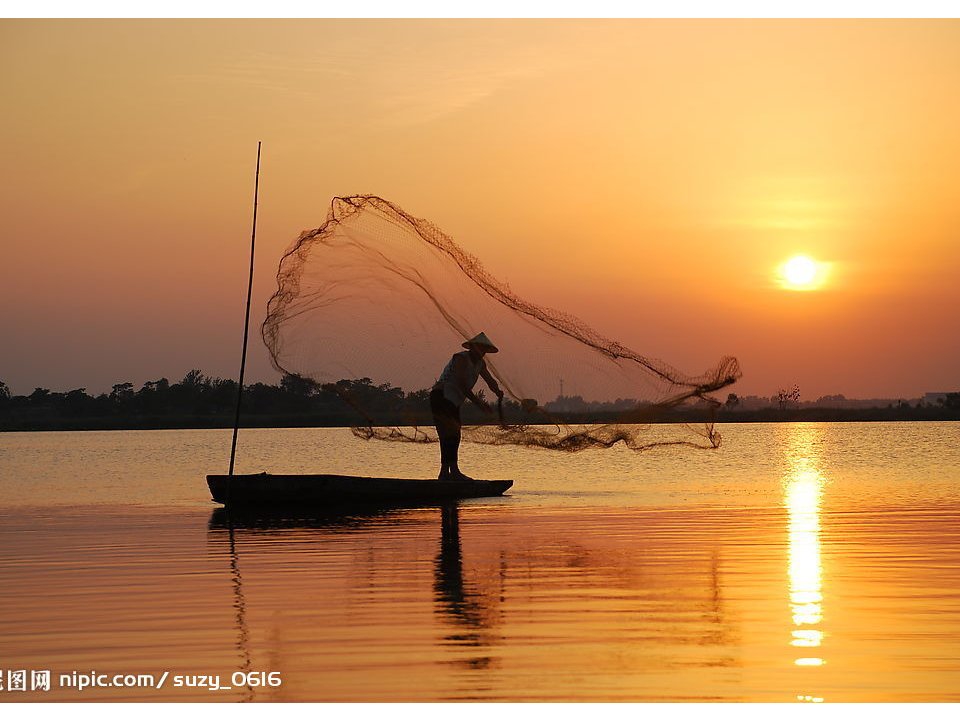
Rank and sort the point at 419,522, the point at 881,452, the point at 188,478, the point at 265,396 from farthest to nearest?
the point at 265,396 → the point at 881,452 → the point at 188,478 → the point at 419,522

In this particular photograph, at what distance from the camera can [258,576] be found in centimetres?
1183

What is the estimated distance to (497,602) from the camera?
33.8 ft

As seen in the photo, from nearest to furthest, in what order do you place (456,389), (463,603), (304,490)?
(463,603)
(304,490)
(456,389)

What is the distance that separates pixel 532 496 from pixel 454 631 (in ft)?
42.2

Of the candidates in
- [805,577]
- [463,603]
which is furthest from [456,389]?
[463,603]

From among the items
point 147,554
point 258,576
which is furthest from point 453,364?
point 258,576

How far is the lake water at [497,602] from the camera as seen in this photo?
→ 25.3ft

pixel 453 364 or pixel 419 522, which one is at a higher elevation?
pixel 453 364

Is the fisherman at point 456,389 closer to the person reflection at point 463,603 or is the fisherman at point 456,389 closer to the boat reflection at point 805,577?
the boat reflection at point 805,577

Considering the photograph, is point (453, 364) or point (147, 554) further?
point (453, 364)

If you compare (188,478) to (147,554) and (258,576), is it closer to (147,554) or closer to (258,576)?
(147,554)

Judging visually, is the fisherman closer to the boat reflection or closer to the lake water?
the lake water

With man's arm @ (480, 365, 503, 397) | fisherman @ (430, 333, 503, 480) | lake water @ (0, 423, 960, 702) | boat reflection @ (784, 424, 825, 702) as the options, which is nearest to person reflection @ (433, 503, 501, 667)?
lake water @ (0, 423, 960, 702)

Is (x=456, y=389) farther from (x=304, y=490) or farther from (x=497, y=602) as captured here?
(x=497, y=602)
